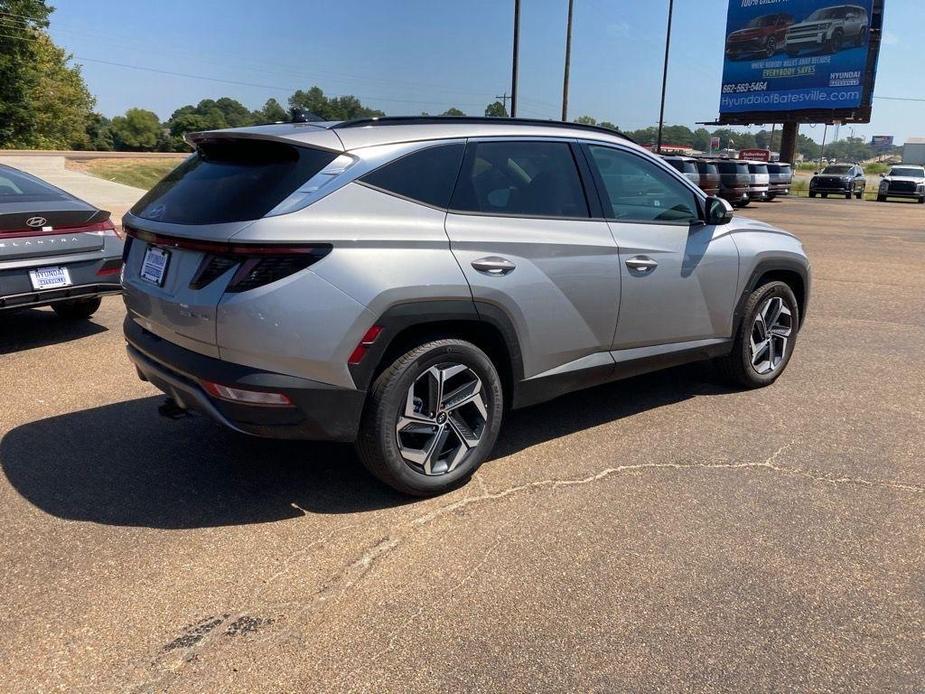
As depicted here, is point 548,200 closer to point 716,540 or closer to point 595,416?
point 595,416

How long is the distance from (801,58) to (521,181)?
5231 cm

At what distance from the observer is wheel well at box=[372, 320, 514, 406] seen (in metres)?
3.34

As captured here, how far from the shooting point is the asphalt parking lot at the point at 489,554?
2.45 meters

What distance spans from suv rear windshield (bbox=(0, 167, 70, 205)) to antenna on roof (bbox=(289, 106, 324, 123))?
3176 millimetres

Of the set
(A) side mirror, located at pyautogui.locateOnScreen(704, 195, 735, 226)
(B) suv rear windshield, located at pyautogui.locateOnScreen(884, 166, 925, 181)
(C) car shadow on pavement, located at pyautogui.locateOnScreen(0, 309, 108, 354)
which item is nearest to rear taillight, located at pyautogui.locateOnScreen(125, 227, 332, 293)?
(A) side mirror, located at pyautogui.locateOnScreen(704, 195, 735, 226)

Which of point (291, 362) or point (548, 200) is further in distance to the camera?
point (548, 200)

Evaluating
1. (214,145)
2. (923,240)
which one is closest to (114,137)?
(923,240)

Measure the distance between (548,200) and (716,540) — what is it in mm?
1879

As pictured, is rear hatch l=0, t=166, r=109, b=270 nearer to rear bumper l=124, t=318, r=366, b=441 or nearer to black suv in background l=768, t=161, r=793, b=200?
rear bumper l=124, t=318, r=366, b=441

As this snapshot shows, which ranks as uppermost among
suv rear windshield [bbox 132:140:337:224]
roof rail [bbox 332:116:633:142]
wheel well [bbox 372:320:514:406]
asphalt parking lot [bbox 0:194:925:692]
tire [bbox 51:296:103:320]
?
roof rail [bbox 332:116:633:142]

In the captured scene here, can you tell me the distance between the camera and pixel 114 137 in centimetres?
9944

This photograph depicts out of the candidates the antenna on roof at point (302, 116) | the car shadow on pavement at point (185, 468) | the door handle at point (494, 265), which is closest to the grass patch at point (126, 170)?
the car shadow on pavement at point (185, 468)

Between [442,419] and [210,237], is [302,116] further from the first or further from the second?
[442,419]

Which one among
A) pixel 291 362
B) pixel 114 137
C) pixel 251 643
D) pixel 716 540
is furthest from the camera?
pixel 114 137
